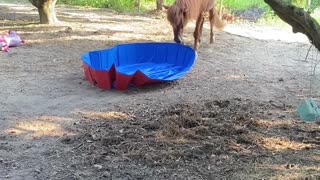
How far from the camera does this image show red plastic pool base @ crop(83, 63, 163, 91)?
6.00 metres

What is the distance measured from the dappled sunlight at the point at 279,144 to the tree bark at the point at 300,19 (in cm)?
130

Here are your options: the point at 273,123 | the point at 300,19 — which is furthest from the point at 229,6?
the point at 300,19

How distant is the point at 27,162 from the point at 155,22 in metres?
8.34

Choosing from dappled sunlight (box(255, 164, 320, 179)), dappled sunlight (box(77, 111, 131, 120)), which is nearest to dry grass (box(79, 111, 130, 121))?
dappled sunlight (box(77, 111, 131, 120))

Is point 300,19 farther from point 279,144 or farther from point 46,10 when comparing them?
point 46,10

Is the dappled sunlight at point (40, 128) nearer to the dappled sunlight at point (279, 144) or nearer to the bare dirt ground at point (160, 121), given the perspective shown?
the bare dirt ground at point (160, 121)

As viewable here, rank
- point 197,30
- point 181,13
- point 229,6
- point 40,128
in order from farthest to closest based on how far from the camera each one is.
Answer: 1. point 229,6
2. point 197,30
3. point 181,13
4. point 40,128

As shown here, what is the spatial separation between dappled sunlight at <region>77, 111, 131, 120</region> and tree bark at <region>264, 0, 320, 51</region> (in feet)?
7.57

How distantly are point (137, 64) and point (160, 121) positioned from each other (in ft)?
8.76

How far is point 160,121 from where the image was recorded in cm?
474

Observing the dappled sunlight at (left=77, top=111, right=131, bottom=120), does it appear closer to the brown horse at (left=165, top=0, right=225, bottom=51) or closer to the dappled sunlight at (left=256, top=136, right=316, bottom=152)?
the dappled sunlight at (left=256, top=136, right=316, bottom=152)

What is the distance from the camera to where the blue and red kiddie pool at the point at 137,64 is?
6.07m

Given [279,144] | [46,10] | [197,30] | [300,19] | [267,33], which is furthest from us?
[267,33]

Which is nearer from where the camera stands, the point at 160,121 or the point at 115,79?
the point at 160,121
